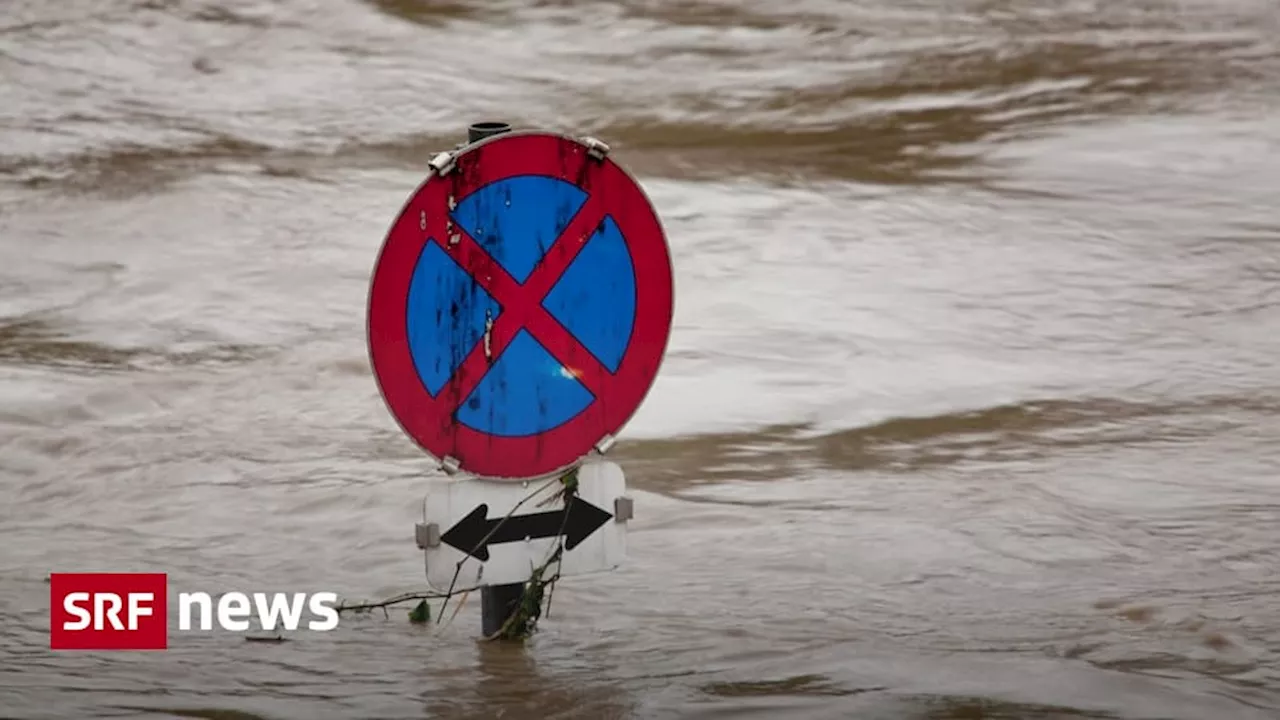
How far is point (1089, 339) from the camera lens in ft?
24.1

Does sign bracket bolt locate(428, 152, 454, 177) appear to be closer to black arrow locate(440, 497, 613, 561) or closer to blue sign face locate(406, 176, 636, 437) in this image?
blue sign face locate(406, 176, 636, 437)

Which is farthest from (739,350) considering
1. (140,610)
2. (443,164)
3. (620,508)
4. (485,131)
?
(443,164)

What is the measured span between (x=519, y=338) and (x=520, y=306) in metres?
0.07

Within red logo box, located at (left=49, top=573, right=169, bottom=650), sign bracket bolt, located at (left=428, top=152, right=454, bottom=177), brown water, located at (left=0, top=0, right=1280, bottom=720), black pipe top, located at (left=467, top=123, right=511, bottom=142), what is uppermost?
black pipe top, located at (left=467, top=123, right=511, bottom=142)

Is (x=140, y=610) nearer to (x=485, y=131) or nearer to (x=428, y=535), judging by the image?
(x=428, y=535)

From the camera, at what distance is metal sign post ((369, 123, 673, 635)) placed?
149 inches

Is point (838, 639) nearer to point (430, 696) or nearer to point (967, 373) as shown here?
point (430, 696)

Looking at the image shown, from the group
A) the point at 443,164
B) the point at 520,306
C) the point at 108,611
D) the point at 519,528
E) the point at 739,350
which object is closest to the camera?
the point at 443,164

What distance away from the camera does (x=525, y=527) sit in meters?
4.02

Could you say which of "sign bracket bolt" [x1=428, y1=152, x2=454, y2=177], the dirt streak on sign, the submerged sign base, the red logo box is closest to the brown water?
the red logo box

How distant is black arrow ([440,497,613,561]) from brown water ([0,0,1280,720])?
373mm

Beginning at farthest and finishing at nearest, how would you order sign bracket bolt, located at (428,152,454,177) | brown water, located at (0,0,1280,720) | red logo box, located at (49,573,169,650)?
1. red logo box, located at (49,573,169,650)
2. brown water, located at (0,0,1280,720)
3. sign bracket bolt, located at (428,152,454,177)

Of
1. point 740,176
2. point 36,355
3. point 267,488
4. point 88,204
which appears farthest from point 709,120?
point 267,488

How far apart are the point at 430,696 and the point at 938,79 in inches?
277
